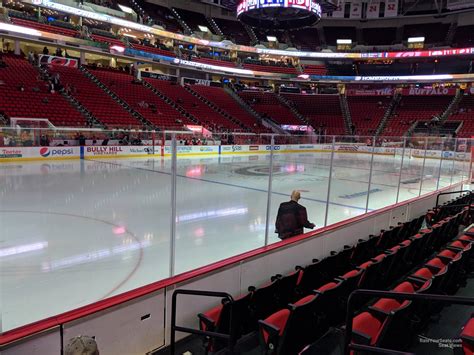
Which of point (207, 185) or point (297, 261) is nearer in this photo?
point (297, 261)

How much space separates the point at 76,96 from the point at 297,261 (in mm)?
20894

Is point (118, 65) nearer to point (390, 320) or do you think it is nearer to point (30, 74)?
point (30, 74)

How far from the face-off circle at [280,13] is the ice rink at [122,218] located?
710 centimetres

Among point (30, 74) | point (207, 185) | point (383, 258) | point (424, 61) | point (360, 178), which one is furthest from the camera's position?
point (424, 61)

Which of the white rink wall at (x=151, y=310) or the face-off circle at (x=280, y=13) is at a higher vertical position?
the face-off circle at (x=280, y=13)

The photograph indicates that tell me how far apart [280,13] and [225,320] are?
16709 mm

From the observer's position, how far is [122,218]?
7121mm

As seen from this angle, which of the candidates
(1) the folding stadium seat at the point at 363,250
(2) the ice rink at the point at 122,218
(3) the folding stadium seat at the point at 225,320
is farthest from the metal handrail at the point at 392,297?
(2) the ice rink at the point at 122,218

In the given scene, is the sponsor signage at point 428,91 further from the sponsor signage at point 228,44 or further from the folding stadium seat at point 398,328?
the folding stadium seat at point 398,328

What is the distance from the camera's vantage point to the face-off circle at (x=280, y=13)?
15531 mm

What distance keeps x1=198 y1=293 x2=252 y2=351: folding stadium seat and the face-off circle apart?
49.0 feet

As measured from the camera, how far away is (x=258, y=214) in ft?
26.0

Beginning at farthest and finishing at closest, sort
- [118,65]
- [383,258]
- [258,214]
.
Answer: [118,65]
[258,214]
[383,258]

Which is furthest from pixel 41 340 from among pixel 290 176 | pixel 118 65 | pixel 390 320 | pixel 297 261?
pixel 118 65
